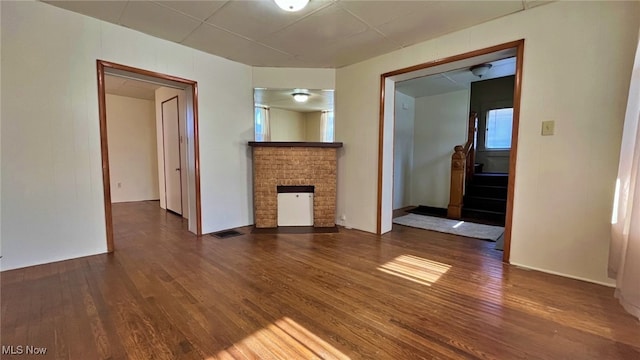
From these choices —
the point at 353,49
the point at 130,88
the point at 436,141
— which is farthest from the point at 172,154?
the point at 436,141

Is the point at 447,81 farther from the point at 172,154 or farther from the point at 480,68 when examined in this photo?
the point at 172,154

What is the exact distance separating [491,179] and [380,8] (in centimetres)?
425

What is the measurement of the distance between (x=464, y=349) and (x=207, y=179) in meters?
3.44

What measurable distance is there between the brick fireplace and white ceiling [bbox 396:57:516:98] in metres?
1.77

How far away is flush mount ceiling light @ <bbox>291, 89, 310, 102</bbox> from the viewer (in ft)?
13.9

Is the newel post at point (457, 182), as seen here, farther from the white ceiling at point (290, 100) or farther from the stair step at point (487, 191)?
the white ceiling at point (290, 100)

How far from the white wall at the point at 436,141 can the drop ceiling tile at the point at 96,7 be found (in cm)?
557

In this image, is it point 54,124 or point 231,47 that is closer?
point 54,124

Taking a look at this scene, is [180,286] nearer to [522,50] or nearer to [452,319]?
[452,319]

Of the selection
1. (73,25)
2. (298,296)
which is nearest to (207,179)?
(73,25)

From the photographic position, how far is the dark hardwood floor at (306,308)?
151 centimetres

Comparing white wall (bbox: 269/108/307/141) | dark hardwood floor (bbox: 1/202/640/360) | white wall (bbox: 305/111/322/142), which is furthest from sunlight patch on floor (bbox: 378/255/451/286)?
white wall (bbox: 269/108/307/141)

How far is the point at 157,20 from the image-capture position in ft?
8.97

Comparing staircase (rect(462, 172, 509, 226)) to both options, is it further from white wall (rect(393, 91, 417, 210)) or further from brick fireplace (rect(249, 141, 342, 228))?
brick fireplace (rect(249, 141, 342, 228))
